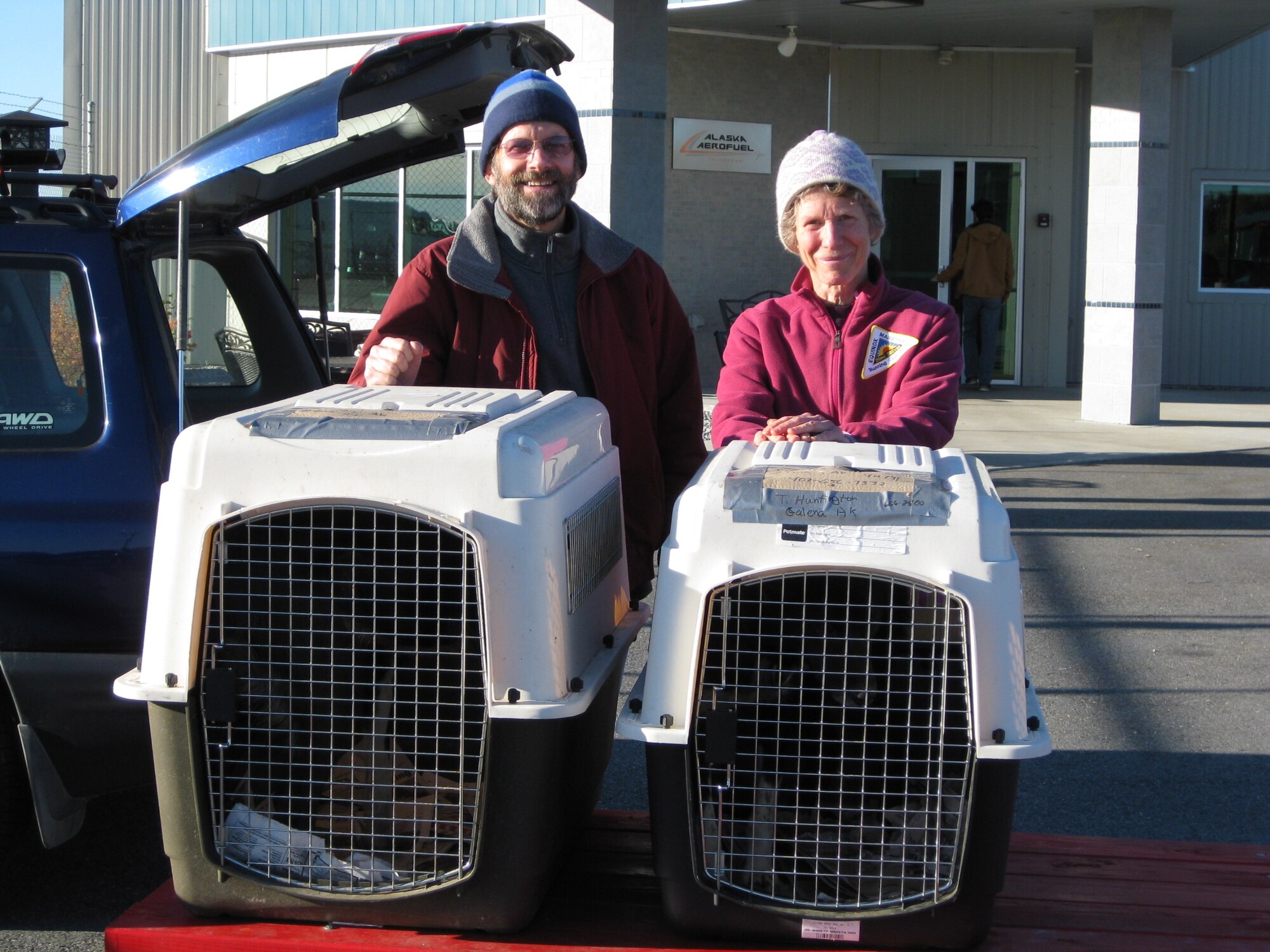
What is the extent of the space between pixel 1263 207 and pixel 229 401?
50.3 ft

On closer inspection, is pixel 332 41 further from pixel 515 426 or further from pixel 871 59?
pixel 515 426

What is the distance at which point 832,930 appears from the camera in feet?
6.55

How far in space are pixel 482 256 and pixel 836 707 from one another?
4.42 feet

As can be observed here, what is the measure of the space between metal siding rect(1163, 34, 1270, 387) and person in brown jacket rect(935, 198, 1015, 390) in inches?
103

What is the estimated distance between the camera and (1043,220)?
15.6m

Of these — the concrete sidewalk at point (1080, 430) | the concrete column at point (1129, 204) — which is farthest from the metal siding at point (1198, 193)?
the concrete column at point (1129, 204)

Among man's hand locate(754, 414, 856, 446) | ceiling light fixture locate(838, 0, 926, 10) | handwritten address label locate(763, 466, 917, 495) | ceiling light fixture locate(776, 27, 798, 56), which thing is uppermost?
ceiling light fixture locate(776, 27, 798, 56)

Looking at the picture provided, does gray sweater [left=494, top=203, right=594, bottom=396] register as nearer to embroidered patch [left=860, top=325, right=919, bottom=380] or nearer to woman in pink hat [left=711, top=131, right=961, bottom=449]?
woman in pink hat [left=711, top=131, right=961, bottom=449]

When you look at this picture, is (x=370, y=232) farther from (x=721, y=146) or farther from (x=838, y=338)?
(x=838, y=338)

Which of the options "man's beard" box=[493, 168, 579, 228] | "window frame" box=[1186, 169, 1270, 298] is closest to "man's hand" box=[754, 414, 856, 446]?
"man's beard" box=[493, 168, 579, 228]

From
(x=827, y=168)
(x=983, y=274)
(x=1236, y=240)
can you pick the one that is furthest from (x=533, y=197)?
(x=1236, y=240)

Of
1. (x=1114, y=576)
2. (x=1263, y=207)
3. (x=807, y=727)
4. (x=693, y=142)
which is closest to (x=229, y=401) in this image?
(x=807, y=727)

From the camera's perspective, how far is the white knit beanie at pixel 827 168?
274 centimetres

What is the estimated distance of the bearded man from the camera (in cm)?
286
